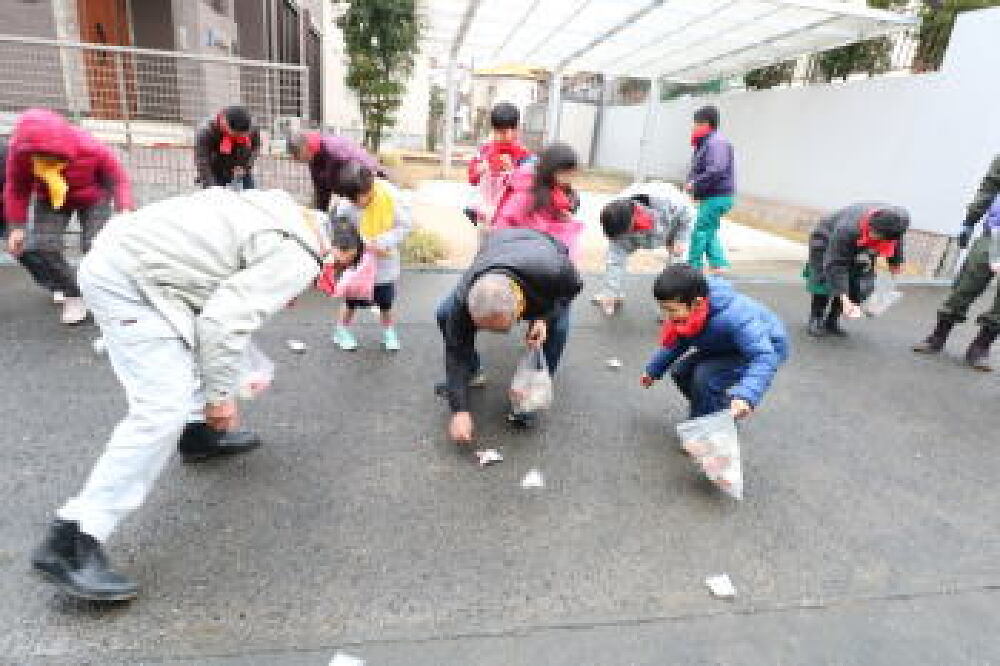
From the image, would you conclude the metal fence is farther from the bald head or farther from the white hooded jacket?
the bald head

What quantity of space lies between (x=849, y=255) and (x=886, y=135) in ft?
18.2

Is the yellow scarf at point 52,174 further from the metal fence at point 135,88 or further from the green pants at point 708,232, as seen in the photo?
the green pants at point 708,232

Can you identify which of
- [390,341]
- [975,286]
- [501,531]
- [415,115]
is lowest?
[501,531]

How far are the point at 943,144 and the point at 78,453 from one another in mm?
9253

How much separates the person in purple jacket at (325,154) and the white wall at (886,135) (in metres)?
Result: 7.09

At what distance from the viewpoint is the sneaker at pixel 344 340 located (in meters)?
3.94

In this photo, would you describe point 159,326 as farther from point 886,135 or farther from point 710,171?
point 886,135

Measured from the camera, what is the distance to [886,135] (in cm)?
870

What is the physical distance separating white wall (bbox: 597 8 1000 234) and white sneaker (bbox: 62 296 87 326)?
881cm

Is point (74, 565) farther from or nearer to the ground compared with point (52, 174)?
nearer to the ground

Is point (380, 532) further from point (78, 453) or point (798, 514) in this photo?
point (798, 514)

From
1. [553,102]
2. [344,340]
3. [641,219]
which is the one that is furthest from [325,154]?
[553,102]

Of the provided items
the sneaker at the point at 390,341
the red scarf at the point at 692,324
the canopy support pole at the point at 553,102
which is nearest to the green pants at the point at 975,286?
the red scarf at the point at 692,324

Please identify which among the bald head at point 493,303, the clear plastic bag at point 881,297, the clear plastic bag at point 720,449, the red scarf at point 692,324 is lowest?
the clear plastic bag at point 720,449
